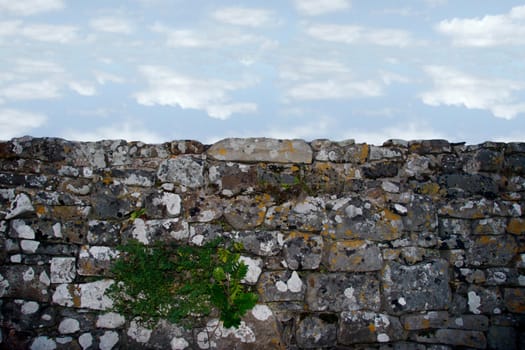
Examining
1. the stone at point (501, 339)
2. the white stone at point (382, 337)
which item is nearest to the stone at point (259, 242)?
the white stone at point (382, 337)

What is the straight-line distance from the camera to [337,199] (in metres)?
4.84

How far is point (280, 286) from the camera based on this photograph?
466 centimetres

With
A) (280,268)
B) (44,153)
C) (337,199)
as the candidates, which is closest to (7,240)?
(44,153)

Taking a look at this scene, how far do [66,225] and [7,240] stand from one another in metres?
0.53

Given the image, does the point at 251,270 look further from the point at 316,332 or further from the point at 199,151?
the point at 199,151

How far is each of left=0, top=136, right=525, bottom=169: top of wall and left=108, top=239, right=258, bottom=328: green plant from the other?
78 centimetres

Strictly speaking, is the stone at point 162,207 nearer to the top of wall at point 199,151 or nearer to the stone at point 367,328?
the top of wall at point 199,151

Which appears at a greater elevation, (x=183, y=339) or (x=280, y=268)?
(x=280, y=268)

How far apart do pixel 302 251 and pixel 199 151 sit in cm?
127

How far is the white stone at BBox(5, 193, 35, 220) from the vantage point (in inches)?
183

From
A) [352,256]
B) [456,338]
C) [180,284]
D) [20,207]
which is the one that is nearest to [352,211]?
[352,256]

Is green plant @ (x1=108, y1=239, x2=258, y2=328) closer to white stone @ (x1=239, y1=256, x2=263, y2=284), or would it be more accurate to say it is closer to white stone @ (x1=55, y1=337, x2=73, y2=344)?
white stone @ (x1=239, y1=256, x2=263, y2=284)

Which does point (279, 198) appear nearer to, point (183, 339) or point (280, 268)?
point (280, 268)

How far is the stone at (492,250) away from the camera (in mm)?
4973
